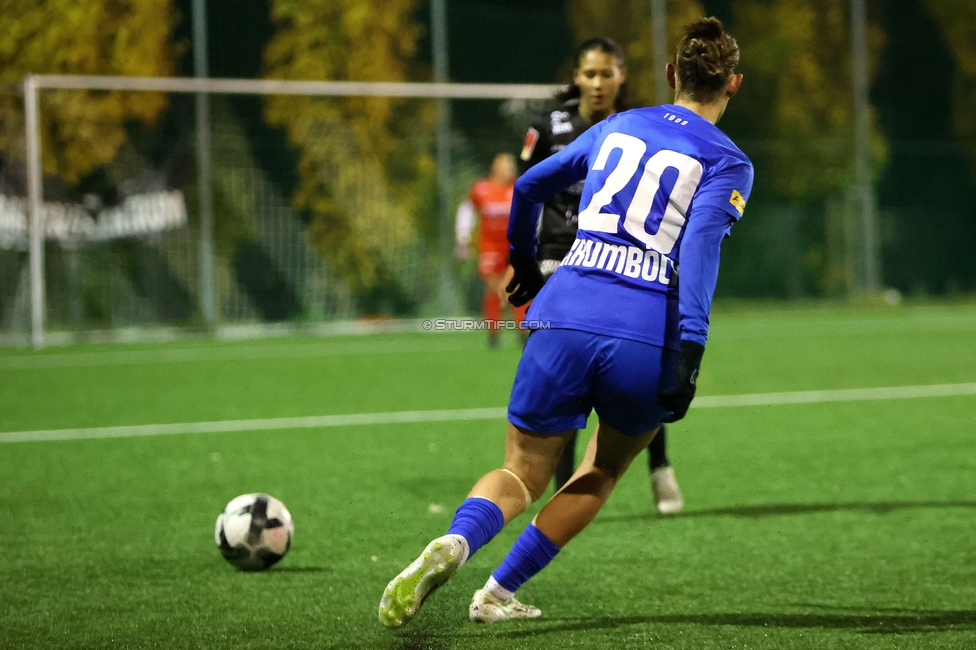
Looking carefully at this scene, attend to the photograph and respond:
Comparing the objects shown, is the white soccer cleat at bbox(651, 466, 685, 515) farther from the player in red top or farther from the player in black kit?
the player in red top

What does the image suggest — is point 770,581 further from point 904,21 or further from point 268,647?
point 904,21

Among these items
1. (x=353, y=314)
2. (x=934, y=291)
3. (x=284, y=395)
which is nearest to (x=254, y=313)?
(x=353, y=314)

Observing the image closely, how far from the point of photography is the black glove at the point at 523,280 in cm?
399

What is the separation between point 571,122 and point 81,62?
1465 centimetres

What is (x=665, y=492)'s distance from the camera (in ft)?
19.3

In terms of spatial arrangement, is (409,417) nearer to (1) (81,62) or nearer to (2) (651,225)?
(2) (651,225)

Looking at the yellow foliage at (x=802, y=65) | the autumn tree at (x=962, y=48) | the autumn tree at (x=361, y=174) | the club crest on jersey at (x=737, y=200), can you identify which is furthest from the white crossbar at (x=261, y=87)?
the club crest on jersey at (x=737, y=200)

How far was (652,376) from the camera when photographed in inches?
140

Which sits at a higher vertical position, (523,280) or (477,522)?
(523,280)

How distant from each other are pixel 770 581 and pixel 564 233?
1.80 m

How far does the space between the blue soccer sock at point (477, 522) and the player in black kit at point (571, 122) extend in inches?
69.0

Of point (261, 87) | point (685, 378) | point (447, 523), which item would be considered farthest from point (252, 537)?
point (261, 87)

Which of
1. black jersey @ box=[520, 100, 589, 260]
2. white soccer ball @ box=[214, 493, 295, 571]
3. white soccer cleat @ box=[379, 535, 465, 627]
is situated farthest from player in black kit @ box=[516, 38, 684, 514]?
white soccer cleat @ box=[379, 535, 465, 627]

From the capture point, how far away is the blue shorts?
11.6 ft
